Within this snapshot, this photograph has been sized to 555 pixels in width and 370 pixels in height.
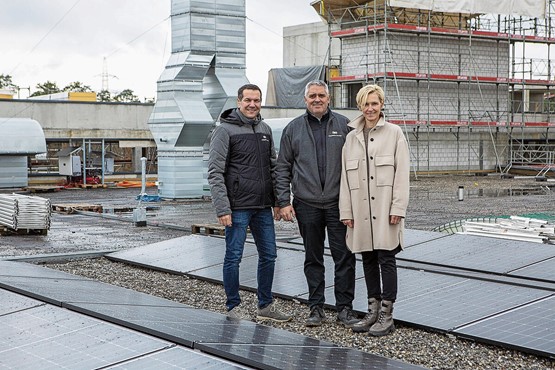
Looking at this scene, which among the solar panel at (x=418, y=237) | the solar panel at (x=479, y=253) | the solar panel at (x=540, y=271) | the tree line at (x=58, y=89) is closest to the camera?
the solar panel at (x=540, y=271)

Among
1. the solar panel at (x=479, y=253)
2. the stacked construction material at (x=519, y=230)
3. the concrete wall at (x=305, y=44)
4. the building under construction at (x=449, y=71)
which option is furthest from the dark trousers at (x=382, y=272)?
the concrete wall at (x=305, y=44)

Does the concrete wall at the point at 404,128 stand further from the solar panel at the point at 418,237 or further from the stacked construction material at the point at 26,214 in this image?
the solar panel at the point at 418,237

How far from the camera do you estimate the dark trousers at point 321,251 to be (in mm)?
6816

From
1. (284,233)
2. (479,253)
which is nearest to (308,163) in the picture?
(479,253)

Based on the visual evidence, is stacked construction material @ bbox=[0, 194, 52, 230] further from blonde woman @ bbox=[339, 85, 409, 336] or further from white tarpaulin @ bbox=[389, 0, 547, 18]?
white tarpaulin @ bbox=[389, 0, 547, 18]

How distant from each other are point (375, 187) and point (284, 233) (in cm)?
915

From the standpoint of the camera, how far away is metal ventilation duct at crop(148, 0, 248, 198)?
23859 millimetres

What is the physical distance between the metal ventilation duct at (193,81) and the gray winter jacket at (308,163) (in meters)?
16.9

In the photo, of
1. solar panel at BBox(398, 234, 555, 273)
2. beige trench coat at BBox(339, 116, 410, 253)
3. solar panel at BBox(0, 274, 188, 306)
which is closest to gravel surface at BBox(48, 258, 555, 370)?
beige trench coat at BBox(339, 116, 410, 253)

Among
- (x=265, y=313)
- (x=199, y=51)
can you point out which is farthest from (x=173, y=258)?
(x=199, y=51)

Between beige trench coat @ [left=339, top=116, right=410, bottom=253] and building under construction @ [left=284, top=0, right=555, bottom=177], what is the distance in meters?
34.7

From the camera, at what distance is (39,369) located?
13.0ft

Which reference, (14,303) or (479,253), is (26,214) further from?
(14,303)

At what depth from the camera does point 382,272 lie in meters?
6.53
